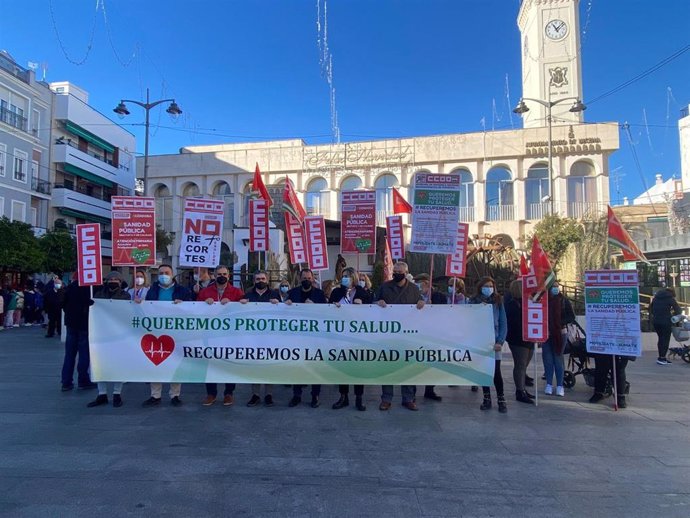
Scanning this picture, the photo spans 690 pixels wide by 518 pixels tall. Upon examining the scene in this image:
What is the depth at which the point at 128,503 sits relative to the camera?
3.72m

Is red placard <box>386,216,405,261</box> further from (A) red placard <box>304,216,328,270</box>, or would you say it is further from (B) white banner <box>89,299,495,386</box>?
(B) white banner <box>89,299,495,386</box>

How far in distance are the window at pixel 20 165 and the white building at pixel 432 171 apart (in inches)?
345

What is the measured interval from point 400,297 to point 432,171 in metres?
28.4

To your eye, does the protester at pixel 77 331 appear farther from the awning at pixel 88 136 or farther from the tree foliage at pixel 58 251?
the awning at pixel 88 136

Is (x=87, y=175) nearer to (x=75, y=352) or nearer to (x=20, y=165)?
(x=20, y=165)

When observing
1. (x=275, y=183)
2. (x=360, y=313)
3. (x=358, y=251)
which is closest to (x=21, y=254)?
(x=275, y=183)

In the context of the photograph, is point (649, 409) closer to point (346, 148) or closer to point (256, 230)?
point (256, 230)

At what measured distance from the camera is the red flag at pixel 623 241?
7467 millimetres

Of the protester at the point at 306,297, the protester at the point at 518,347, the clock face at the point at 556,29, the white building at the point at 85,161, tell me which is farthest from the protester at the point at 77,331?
the clock face at the point at 556,29

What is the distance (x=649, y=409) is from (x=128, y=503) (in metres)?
7.00

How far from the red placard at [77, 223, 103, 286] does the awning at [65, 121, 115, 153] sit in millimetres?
38817

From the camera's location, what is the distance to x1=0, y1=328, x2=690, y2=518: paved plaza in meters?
3.76

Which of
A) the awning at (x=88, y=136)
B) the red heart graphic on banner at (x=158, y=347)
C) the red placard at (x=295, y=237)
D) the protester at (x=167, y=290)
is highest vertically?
the awning at (x=88, y=136)

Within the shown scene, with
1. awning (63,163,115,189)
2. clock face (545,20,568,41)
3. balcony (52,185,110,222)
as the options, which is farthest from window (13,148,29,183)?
clock face (545,20,568,41)
